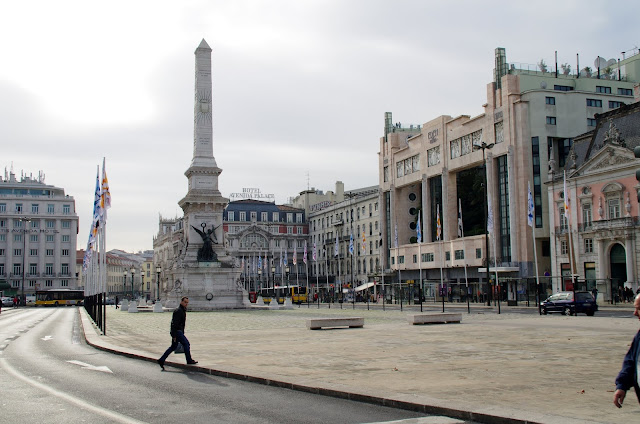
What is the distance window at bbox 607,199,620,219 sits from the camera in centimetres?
5722

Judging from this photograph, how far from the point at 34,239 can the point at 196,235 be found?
7992 cm

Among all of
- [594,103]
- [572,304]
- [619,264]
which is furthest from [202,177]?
[594,103]

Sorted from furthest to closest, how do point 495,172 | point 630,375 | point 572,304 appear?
point 495,172 < point 572,304 < point 630,375

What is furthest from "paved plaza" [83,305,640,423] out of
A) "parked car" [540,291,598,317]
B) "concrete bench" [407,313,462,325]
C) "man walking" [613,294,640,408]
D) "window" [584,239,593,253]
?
"window" [584,239,593,253]

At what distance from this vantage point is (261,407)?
11.2 meters

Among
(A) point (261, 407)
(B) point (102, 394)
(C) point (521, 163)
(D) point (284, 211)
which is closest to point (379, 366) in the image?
(A) point (261, 407)

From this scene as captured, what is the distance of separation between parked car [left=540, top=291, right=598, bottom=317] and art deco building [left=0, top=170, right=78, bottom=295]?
4305 inches

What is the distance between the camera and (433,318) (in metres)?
31.4

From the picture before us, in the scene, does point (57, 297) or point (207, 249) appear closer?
point (207, 249)

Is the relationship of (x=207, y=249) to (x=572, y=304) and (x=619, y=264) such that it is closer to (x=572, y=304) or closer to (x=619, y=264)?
(x=572, y=304)

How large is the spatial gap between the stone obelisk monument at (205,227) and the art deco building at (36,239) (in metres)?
75.3

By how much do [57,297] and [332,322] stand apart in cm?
8077

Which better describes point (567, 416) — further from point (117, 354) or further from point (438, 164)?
point (438, 164)

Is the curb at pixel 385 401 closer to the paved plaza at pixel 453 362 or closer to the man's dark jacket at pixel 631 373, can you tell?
the paved plaza at pixel 453 362
